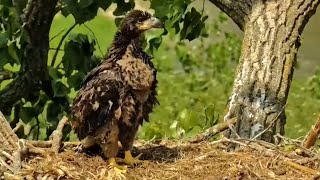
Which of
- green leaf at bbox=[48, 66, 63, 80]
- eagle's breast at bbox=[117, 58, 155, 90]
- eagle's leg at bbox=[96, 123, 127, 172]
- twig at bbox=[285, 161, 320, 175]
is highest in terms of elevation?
eagle's breast at bbox=[117, 58, 155, 90]

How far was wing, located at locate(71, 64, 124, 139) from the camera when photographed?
4797 millimetres

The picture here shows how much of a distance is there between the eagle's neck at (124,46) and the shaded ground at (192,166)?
50 cm

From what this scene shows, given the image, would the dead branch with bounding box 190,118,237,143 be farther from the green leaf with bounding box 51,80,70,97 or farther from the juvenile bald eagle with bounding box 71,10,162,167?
the green leaf with bounding box 51,80,70,97

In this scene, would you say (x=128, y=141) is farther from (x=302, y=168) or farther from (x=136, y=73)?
(x=302, y=168)

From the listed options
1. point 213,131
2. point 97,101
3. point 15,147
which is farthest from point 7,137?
point 213,131

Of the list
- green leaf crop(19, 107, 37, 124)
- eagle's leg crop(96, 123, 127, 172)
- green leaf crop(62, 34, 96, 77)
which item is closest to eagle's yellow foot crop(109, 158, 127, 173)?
eagle's leg crop(96, 123, 127, 172)

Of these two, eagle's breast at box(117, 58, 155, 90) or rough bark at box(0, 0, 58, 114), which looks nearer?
eagle's breast at box(117, 58, 155, 90)

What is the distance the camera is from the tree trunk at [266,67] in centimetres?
527

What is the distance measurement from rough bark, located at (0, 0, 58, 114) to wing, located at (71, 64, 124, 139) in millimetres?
1357

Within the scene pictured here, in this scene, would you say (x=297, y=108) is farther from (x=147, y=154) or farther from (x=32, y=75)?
(x=147, y=154)

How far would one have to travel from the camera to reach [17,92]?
6.43m

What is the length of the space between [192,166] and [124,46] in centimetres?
69

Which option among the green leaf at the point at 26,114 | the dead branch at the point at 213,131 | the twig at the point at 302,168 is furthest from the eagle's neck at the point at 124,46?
the green leaf at the point at 26,114

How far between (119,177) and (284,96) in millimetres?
1173
